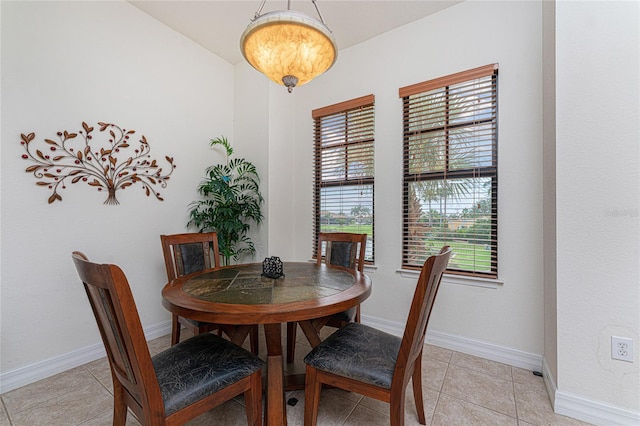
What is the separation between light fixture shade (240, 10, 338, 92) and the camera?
4.58 ft

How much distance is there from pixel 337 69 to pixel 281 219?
6.06 ft

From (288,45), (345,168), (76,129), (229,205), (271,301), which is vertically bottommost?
(271,301)

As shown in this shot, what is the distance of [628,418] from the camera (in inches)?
56.0

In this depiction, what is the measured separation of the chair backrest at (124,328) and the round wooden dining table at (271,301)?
24cm

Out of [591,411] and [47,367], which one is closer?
[591,411]

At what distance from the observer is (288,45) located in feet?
4.78

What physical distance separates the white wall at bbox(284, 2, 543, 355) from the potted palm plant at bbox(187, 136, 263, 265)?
140 centimetres

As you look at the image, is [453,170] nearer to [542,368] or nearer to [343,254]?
[343,254]

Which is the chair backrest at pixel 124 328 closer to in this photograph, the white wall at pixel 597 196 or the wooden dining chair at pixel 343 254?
the wooden dining chair at pixel 343 254

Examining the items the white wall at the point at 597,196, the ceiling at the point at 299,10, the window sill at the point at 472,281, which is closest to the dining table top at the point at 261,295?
the window sill at the point at 472,281

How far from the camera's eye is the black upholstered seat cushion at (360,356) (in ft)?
3.93

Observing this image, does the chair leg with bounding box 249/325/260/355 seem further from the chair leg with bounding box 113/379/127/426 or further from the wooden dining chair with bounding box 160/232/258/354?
the chair leg with bounding box 113/379/127/426

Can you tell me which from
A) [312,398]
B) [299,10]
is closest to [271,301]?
[312,398]

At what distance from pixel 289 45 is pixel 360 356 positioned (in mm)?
1660
